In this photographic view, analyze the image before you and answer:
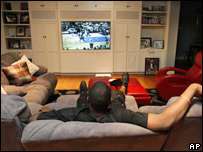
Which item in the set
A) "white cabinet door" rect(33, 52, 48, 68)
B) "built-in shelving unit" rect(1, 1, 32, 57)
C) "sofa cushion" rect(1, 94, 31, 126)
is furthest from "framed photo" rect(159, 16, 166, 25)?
"sofa cushion" rect(1, 94, 31, 126)

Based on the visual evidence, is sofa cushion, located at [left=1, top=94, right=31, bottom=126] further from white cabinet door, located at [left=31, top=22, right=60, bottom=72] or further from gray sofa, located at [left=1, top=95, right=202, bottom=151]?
white cabinet door, located at [left=31, top=22, right=60, bottom=72]

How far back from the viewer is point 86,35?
16.9 ft

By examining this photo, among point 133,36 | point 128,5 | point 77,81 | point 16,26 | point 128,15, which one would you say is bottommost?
point 77,81

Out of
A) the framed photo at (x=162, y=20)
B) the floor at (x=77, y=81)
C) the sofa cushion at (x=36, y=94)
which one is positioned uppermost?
the framed photo at (x=162, y=20)

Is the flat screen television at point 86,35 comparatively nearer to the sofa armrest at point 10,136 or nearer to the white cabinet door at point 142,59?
the white cabinet door at point 142,59

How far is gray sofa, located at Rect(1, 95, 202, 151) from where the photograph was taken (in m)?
0.95

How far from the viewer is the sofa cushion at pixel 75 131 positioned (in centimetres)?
95

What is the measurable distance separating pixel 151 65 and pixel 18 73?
365 cm

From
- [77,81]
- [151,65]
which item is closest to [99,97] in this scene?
[77,81]

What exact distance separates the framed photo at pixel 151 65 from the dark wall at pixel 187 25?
342 centimetres

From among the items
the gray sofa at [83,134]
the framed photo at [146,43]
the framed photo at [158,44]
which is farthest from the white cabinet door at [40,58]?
the gray sofa at [83,134]

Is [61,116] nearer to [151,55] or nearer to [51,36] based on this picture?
[51,36]

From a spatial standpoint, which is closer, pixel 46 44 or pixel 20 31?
pixel 46 44

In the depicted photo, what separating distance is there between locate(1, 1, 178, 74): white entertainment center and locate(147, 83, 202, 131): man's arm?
4251 mm
